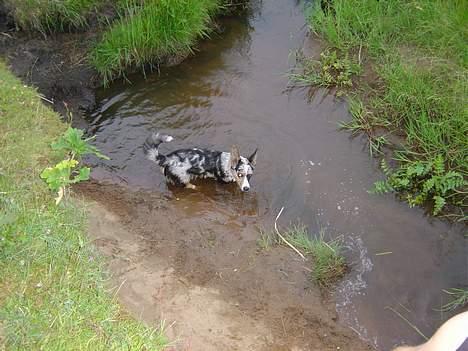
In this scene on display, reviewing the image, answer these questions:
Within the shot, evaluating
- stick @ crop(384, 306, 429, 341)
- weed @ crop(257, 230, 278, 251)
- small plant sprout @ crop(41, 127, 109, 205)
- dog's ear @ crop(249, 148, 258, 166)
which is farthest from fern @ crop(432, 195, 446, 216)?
small plant sprout @ crop(41, 127, 109, 205)

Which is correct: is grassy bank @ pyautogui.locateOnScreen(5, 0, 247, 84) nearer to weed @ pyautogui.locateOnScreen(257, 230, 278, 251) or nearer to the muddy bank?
the muddy bank

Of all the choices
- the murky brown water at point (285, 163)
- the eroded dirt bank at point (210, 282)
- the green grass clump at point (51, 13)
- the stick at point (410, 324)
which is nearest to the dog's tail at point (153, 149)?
the murky brown water at point (285, 163)

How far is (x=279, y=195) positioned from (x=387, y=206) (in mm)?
1119

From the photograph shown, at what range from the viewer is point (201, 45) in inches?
293

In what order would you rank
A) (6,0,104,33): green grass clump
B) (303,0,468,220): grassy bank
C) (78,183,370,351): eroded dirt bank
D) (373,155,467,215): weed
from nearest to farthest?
(78,183,370,351): eroded dirt bank, (373,155,467,215): weed, (303,0,468,220): grassy bank, (6,0,104,33): green grass clump

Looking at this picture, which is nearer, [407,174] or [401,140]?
[407,174]

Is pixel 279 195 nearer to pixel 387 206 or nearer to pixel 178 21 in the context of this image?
pixel 387 206

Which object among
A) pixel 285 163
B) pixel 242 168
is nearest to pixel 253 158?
pixel 242 168

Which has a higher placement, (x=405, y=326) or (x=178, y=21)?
(x=178, y=21)

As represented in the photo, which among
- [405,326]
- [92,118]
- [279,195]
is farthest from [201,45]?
[405,326]

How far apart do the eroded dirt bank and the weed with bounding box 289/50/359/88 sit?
7.95ft

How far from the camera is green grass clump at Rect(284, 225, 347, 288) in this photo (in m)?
4.61

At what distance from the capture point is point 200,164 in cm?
556

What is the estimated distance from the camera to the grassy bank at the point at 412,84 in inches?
212
